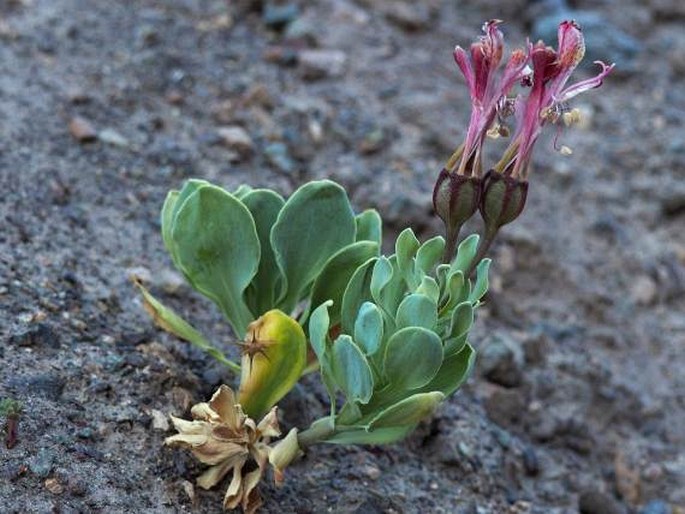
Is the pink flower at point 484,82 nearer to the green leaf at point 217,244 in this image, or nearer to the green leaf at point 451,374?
the green leaf at point 451,374

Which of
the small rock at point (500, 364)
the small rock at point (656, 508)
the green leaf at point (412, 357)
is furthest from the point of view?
the small rock at point (500, 364)

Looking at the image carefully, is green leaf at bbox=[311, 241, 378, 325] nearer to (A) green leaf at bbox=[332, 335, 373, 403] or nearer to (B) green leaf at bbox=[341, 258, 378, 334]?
(B) green leaf at bbox=[341, 258, 378, 334]

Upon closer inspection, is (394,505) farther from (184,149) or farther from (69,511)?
(184,149)

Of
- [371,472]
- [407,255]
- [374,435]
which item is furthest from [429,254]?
[371,472]

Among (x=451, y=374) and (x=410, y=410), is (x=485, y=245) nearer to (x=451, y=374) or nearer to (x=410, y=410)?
(x=451, y=374)

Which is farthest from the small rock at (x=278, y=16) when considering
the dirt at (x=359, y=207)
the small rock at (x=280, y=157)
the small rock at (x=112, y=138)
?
the small rock at (x=112, y=138)

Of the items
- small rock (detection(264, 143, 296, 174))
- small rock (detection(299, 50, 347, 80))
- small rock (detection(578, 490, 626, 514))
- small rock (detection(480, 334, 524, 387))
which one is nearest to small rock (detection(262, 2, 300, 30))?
small rock (detection(299, 50, 347, 80))

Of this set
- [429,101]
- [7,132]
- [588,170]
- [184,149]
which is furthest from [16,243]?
[588,170]
